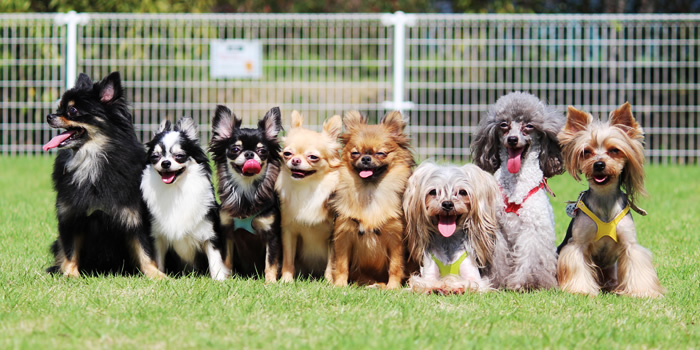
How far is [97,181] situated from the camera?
457 cm

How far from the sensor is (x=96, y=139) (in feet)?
15.2

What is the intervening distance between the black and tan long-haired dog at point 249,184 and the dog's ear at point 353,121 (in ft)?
1.43

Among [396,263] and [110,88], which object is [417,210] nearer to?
[396,263]

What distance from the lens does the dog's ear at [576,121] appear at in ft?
14.2

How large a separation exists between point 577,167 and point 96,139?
280 cm

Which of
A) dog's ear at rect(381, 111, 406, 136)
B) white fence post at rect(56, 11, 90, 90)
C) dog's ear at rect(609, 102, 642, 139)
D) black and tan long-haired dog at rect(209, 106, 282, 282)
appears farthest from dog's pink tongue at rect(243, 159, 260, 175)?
white fence post at rect(56, 11, 90, 90)

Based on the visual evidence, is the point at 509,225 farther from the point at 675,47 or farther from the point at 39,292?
the point at 675,47

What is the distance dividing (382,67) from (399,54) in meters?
0.34

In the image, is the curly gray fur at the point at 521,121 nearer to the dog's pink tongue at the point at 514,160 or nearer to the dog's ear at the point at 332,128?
the dog's pink tongue at the point at 514,160

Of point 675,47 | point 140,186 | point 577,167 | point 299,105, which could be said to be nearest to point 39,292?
point 140,186

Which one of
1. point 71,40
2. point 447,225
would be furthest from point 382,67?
point 447,225

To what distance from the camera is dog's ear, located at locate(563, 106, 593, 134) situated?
4316mm

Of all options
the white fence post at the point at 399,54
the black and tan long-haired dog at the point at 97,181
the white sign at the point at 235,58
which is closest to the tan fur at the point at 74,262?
the black and tan long-haired dog at the point at 97,181

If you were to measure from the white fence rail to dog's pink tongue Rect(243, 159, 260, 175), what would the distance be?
559 cm
